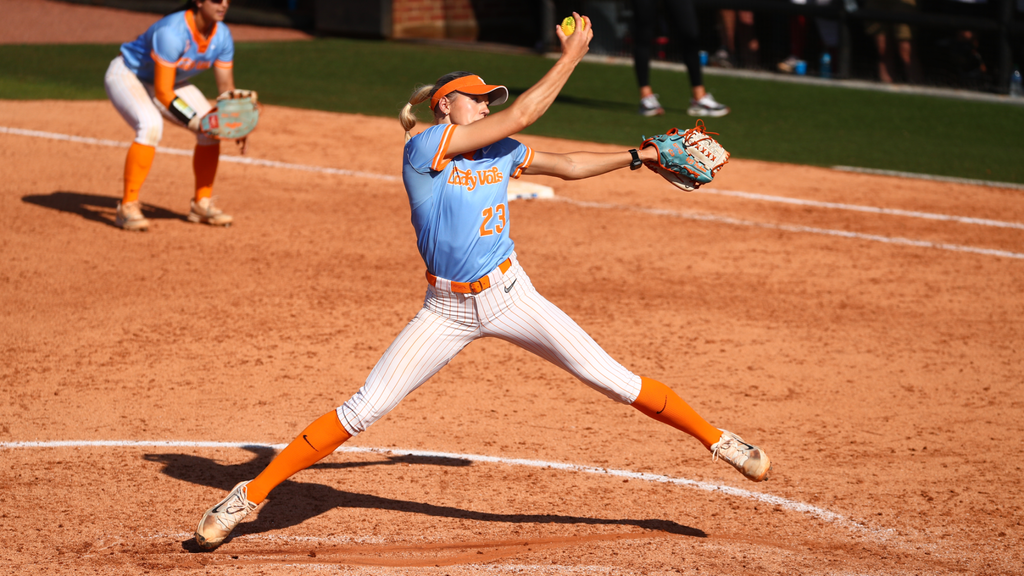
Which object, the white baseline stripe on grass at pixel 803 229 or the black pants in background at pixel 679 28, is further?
the black pants in background at pixel 679 28

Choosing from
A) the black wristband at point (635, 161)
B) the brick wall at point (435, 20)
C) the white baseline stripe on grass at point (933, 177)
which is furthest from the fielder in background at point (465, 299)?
the brick wall at point (435, 20)

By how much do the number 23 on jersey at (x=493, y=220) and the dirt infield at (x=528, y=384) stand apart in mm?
1202

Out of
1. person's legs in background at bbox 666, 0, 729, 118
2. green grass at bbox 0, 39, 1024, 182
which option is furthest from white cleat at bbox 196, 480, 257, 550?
person's legs in background at bbox 666, 0, 729, 118

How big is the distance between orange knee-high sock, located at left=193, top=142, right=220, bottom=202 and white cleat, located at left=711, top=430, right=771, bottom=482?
5.35 m

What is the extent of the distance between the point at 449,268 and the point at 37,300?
3.99 metres

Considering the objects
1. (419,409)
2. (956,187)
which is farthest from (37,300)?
(956,187)

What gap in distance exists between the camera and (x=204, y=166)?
8164 mm

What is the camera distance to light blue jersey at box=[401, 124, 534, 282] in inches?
149

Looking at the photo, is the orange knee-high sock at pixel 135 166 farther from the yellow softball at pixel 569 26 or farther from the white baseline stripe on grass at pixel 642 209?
the yellow softball at pixel 569 26

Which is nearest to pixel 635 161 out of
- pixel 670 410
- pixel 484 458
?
pixel 670 410

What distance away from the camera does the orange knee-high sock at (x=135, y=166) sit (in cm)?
788

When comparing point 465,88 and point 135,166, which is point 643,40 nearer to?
point 135,166

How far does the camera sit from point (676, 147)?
164 inches

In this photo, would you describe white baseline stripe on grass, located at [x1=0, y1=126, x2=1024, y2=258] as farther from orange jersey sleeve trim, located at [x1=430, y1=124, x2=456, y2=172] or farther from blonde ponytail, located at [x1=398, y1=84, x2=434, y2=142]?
orange jersey sleeve trim, located at [x1=430, y1=124, x2=456, y2=172]
